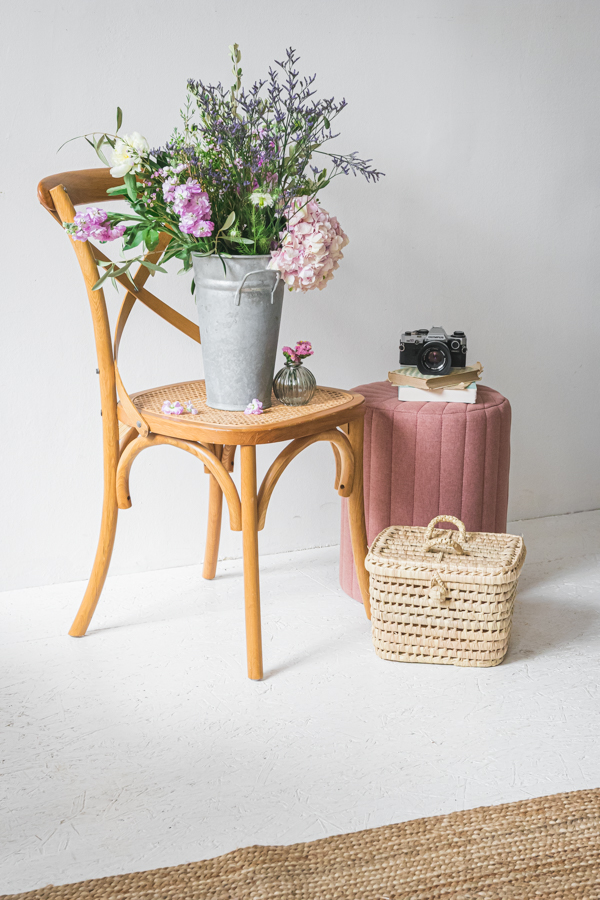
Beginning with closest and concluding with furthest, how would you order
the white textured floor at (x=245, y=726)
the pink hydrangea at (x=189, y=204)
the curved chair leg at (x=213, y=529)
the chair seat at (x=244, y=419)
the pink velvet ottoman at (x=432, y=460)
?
the white textured floor at (x=245, y=726), the pink hydrangea at (x=189, y=204), the chair seat at (x=244, y=419), the pink velvet ottoman at (x=432, y=460), the curved chair leg at (x=213, y=529)

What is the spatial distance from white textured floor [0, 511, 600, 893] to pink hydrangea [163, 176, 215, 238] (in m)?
0.87

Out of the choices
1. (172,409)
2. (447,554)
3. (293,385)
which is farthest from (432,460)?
(172,409)

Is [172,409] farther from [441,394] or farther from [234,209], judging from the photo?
[441,394]

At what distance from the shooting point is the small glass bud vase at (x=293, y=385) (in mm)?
1611

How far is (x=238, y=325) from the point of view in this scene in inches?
59.6

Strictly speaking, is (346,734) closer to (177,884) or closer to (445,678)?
(445,678)

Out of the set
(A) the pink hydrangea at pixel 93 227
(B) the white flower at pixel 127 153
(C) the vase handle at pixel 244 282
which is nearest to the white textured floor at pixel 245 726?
(C) the vase handle at pixel 244 282

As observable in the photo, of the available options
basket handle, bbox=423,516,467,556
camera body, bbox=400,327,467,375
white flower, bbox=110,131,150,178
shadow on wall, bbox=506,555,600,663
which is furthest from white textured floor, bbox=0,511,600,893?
white flower, bbox=110,131,150,178

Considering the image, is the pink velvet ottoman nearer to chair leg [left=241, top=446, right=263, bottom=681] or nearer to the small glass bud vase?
the small glass bud vase

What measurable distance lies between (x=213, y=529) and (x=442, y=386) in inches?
26.3

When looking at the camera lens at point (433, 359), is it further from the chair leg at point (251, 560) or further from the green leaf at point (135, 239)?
the green leaf at point (135, 239)

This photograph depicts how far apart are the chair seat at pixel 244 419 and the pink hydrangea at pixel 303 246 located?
0.25 meters

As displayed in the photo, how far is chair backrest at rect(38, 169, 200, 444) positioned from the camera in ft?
4.91

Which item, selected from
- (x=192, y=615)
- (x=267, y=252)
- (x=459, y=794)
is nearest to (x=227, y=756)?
(x=459, y=794)
